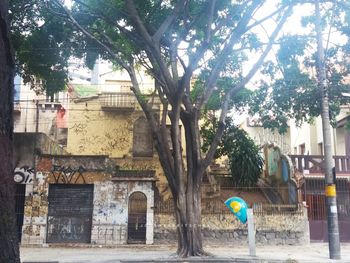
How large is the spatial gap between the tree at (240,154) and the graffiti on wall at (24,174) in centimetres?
1033

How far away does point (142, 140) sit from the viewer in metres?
27.9

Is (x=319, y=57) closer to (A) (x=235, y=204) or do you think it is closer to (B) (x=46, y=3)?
(A) (x=235, y=204)

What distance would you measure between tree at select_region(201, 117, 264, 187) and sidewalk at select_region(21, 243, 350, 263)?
21.8 ft

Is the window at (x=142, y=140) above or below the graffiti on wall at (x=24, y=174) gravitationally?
above

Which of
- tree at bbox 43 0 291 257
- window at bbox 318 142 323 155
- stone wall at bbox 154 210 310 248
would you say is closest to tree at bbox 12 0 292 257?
tree at bbox 43 0 291 257

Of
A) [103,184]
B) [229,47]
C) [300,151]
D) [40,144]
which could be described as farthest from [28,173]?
[300,151]

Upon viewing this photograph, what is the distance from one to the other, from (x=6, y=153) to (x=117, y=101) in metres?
25.0

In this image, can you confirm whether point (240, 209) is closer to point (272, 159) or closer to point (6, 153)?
point (272, 159)

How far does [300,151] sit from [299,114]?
1741 centimetres

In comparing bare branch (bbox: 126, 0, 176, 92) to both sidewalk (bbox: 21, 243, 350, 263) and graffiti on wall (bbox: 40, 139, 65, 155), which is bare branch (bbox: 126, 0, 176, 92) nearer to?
sidewalk (bbox: 21, 243, 350, 263)

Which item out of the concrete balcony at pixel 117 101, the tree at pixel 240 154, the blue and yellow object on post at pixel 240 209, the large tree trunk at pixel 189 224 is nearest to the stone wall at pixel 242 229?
the blue and yellow object on post at pixel 240 209

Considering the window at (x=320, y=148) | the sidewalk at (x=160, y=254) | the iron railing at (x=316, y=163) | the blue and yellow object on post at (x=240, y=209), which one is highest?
the window at (x=320, y=148)

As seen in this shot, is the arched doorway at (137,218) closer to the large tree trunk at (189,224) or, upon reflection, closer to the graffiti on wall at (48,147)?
the graffiti on wall at (48,147)

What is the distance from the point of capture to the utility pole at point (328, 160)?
14570mm
